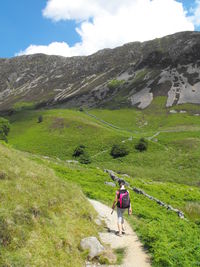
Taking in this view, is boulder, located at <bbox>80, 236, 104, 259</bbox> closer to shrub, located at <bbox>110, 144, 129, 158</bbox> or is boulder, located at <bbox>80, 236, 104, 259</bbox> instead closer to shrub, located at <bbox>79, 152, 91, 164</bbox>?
shrub, located at <bbox>79, 152, 91, 164</bbox>

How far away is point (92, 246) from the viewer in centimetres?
1146

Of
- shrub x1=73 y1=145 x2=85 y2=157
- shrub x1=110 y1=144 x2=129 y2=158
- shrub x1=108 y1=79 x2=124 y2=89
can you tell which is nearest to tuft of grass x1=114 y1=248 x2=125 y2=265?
shrub x1=110 y1=144 x2=129 y2=158

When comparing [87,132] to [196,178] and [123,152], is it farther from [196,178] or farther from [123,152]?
[196,178]

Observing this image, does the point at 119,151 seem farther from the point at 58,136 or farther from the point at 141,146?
the point at 58,136

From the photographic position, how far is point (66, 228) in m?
12.1

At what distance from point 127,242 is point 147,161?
45.5 metres

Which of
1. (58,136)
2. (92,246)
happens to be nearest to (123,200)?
(92,246)

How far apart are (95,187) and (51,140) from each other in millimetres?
51206

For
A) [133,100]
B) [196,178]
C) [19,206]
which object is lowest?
[196,178]

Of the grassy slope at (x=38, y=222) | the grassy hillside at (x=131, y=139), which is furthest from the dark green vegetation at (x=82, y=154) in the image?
the grassy slope at (x=38, y=222)

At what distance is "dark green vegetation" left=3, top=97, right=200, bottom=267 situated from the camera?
493 inches

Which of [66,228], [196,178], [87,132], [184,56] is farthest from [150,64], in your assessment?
[66,228]

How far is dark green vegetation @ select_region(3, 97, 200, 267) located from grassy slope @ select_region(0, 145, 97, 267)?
12.1 feet

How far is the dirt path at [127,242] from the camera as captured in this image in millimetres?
10820
